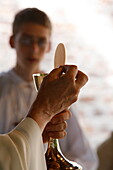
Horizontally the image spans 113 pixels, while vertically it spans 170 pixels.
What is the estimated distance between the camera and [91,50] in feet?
7.54

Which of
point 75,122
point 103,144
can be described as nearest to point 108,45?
point 103,144

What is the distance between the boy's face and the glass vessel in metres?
0.84

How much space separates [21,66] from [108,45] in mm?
971

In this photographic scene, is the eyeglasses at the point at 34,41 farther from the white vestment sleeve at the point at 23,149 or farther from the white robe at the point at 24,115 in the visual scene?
the white vestment sleeve at the point at 23,149

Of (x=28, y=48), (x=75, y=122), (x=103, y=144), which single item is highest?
(x=28, y=48)

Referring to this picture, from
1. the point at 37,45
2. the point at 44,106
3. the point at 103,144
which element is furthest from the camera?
the point at 103,144

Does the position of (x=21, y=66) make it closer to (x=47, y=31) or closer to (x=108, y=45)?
(x=47, y=31)

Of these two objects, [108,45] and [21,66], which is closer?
[21,66]

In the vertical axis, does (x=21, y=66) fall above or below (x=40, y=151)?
above

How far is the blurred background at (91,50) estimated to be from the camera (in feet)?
7.39

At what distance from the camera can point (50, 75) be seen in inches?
20.2

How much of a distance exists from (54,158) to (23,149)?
58 mm

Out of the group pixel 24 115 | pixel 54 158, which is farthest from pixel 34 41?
pixel 54 158

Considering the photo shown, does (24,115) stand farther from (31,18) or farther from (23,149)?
(23,149)
